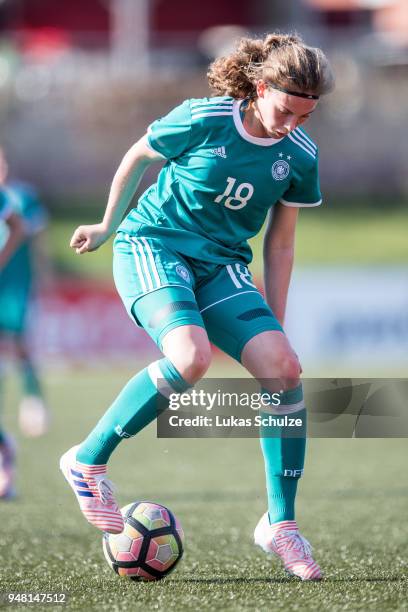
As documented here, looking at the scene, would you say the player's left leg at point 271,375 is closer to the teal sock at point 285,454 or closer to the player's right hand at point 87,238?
the teal sock at point 285,454

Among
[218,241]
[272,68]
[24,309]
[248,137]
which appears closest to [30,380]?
[24,309]

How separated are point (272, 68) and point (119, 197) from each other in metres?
0.77

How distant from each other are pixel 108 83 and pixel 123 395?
21.5m

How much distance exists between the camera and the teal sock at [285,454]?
4.15 metres

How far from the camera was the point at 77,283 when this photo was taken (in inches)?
590

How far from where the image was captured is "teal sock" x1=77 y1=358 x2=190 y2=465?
13.2 ft

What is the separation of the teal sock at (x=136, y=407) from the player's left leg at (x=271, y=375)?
28 cm

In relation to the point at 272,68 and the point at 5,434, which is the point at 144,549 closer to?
the point at 272,68

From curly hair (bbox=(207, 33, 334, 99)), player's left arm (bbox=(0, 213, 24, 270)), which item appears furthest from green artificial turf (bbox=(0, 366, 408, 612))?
curly hair (bbox=(207, 33, 334, 99))

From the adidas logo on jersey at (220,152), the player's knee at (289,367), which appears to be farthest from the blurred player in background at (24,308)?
the player's knee at (289,367)

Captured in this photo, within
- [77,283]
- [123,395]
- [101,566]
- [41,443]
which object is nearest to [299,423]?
[123,395]

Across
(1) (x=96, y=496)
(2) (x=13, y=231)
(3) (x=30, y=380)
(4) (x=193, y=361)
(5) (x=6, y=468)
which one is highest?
(4) (x=193, y=361)

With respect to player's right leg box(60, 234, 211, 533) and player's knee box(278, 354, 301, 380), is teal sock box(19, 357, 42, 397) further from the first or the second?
player's knee box(278, 354, 301, 380)

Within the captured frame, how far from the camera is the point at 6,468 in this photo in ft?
19.4
